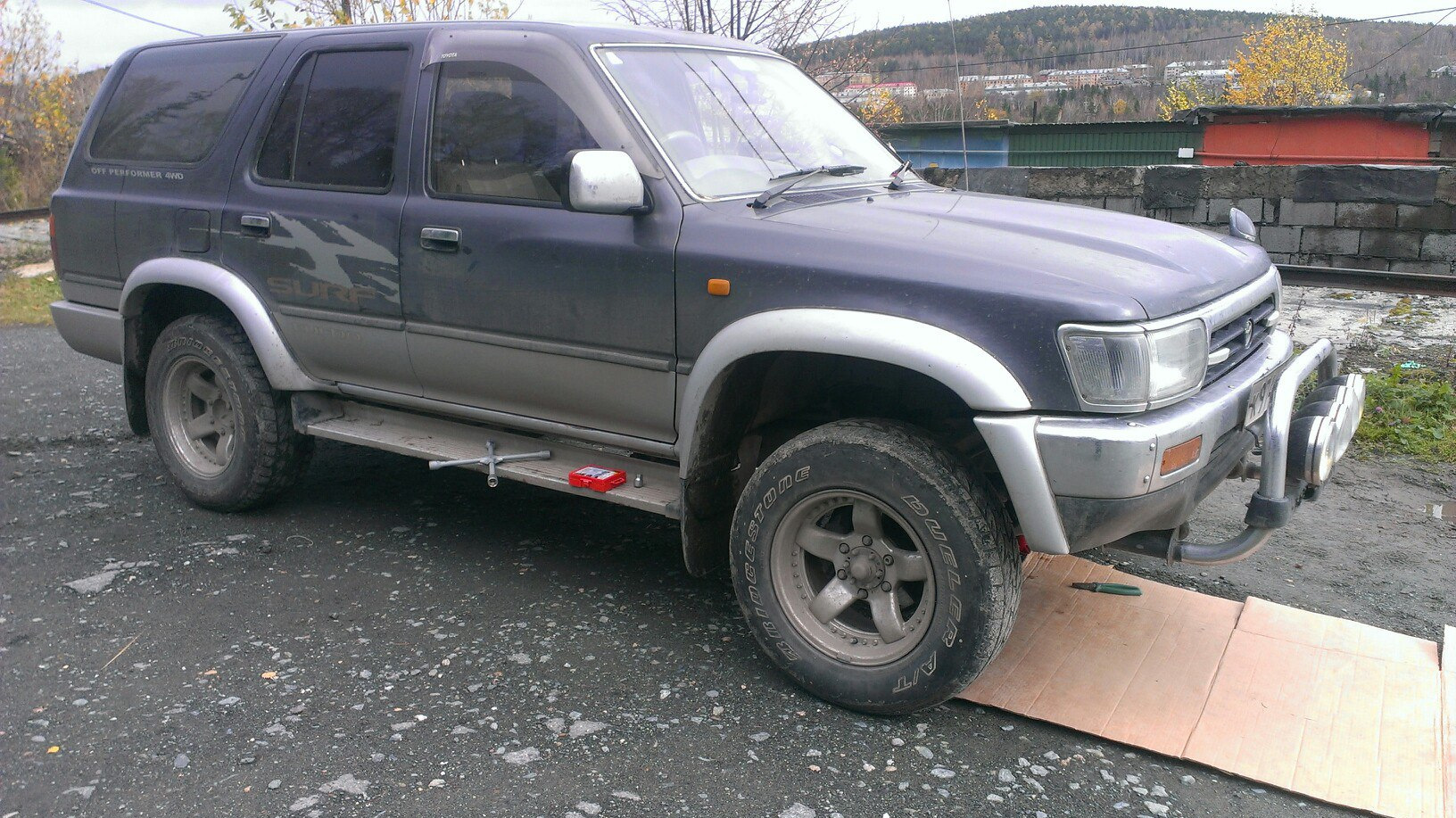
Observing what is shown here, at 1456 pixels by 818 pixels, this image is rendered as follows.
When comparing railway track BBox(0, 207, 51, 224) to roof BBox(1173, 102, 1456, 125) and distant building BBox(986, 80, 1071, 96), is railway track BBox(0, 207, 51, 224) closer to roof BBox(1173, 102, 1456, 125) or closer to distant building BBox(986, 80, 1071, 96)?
roof BBox(1173, 102, 1456, 125)

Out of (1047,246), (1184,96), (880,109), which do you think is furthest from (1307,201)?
(1184,96)

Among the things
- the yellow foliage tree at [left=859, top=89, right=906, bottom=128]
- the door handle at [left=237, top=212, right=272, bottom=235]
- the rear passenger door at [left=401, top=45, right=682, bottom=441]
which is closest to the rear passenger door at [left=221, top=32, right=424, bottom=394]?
the door handle at [left=237, top=212, right=272, bottom=235]


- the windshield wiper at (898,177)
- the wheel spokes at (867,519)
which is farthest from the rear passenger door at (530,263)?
the windshield wiper at (898,177)

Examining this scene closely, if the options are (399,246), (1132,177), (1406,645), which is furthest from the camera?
(1132,177)

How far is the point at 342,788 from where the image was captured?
114 inches

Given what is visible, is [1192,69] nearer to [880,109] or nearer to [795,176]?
[880,109]

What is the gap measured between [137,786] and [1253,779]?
2.98m

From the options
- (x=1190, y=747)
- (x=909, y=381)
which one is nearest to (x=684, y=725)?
(x=909, y=381)

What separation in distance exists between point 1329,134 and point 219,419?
1159 inches

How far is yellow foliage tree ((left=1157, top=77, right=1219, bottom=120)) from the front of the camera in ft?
211

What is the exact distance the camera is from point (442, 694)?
338 cm

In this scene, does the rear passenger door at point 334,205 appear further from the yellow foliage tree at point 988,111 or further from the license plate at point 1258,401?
the yellow foliage tree at point 988,111

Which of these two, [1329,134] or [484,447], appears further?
[1329,134]

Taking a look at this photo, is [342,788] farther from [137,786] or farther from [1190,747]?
[1190,747]
